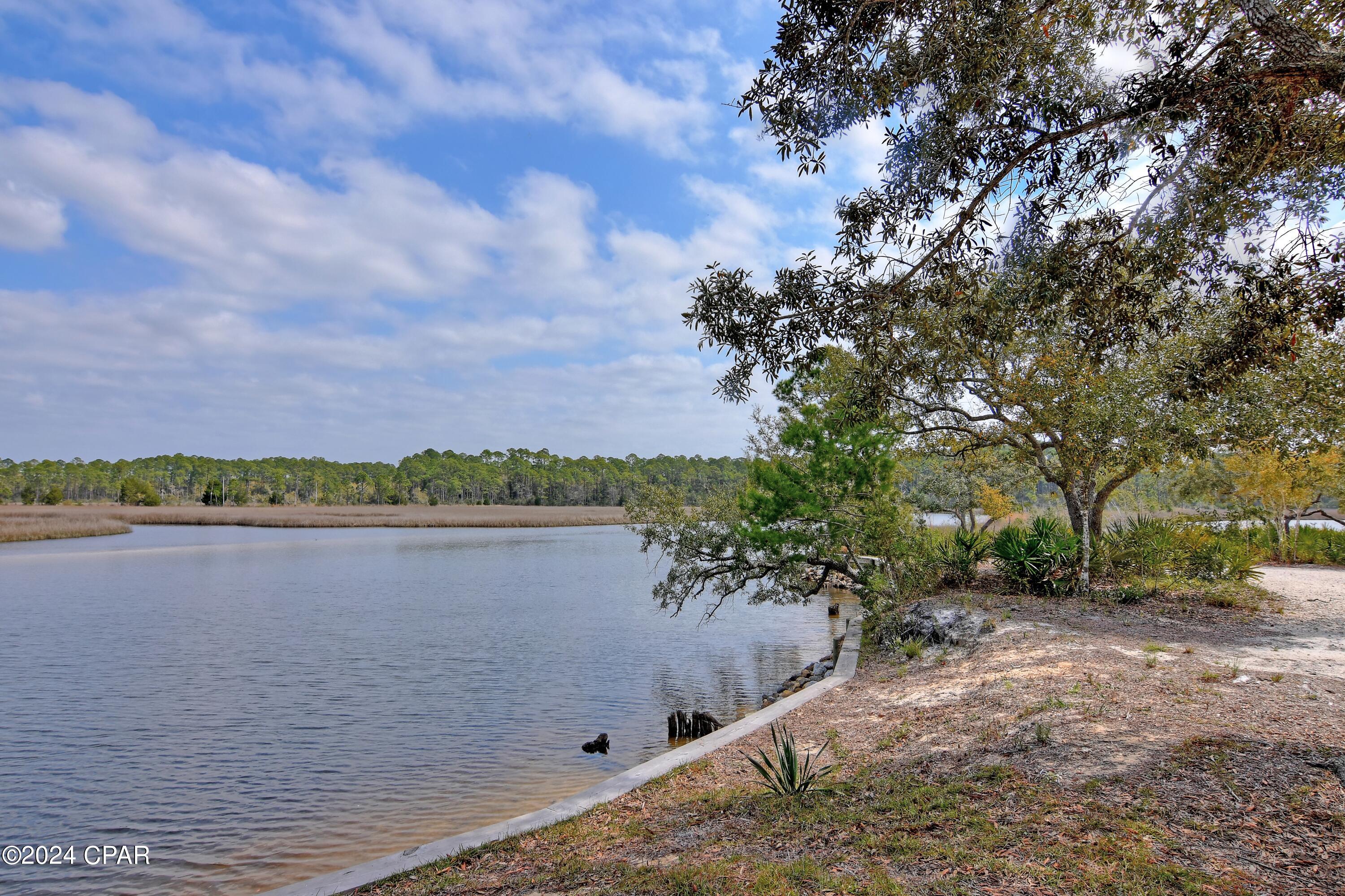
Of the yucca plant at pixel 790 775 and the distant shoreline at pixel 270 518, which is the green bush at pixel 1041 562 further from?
the distant shoreline at pixel 270 518

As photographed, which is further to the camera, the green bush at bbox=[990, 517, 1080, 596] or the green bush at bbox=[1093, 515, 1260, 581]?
the green bush at bbox=[1093, 515, 1260, 581]

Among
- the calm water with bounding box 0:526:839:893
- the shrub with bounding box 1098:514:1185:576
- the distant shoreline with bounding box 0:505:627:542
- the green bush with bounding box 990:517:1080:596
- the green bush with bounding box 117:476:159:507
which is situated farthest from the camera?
the green bush with bounding box 117:476:159:507

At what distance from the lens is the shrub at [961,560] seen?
45.4 ft

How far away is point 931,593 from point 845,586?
2894 mm

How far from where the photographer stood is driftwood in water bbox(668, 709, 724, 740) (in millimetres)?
9406

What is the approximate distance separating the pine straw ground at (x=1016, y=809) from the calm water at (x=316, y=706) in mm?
2858

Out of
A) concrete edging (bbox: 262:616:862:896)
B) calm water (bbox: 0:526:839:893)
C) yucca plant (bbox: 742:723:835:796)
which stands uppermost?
yucca plant (bbox: 742:723:835:796)

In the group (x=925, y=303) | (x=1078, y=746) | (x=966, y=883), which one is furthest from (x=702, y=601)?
(x=966, y=883)

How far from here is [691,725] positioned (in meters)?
9.58

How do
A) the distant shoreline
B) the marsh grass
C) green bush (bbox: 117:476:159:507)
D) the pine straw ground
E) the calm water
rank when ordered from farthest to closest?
green bush (bbox: 117:476:159:507) → the distant shoreline → the marsh grass → the calm water → the pine straw ground

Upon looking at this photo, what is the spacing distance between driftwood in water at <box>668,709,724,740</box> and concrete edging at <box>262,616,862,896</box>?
136cm

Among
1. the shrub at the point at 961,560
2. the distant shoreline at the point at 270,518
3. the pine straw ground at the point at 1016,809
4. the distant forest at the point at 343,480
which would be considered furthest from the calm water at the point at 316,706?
the distant forest at the point at 343,480

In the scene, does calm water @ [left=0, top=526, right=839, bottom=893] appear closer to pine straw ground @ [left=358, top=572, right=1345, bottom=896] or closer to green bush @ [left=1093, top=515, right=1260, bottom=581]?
pine straw ground @ [left=358, top=572, right=1345, bottom=896]

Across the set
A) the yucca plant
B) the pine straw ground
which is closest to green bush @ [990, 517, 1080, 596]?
the pine straw ground
